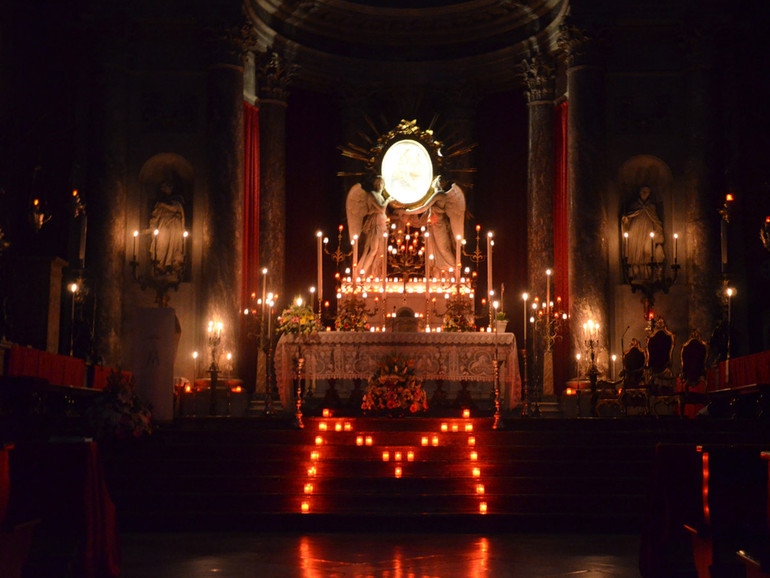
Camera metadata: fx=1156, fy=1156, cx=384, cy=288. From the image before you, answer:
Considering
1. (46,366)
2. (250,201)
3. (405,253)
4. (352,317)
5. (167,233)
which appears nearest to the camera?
(46,366)

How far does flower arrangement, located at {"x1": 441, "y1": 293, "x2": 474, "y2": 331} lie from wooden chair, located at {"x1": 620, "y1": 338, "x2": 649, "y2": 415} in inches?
90.5

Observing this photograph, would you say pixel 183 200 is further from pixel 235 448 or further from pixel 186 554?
pixel 186 554

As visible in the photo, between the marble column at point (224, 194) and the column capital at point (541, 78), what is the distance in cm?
514

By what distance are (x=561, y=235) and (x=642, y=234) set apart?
149 cm

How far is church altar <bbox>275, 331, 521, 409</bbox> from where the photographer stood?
16.0 m

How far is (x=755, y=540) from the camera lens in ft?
25.4

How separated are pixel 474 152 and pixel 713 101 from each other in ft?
16.2

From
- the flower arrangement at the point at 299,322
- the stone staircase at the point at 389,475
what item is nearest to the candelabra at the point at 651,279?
the stone staircase at the point at 389,475

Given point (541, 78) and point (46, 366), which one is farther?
point (541, 78)

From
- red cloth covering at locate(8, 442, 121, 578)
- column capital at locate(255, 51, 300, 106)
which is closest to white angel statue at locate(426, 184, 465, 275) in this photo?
column capital at locate(255, 51, 300, 106)

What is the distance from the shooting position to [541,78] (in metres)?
19.8

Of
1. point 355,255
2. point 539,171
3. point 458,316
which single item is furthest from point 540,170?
point 458,316

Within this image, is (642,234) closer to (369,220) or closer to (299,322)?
(369,220)

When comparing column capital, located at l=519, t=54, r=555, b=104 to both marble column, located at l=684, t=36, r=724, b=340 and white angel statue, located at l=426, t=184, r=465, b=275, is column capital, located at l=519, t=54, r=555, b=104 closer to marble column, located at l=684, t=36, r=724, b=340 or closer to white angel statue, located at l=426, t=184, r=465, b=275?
white angel statue, located at l=426, t=184, r=465, b=275
